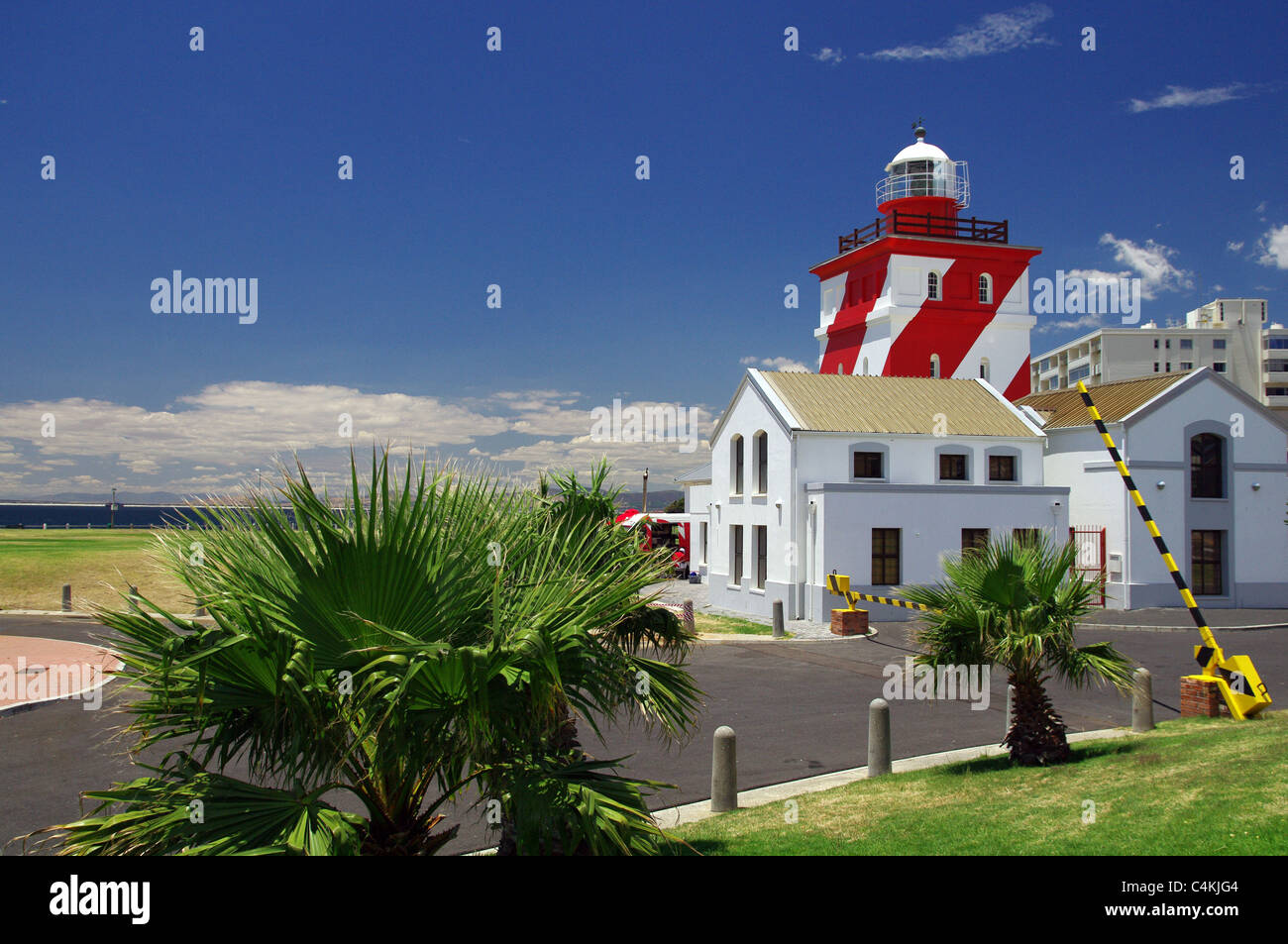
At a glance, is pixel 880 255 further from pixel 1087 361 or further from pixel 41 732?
pixel 1087 361

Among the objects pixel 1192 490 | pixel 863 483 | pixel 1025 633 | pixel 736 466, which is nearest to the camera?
pixel 1025 633

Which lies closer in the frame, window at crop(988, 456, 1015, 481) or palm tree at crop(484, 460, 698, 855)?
palm tree at crop(484, 460, 698, 855)

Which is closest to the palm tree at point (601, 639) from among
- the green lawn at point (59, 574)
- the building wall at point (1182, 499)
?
the green lawn at point (59, 574)

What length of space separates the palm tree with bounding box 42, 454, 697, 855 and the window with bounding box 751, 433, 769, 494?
2620cm

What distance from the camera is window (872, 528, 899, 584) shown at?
28.0 metres

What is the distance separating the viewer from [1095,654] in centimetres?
1016

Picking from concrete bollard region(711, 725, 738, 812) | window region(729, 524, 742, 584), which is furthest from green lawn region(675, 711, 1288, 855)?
window region(729, 524, 742, 584)

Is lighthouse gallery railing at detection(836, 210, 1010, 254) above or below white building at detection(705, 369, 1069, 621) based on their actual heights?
above

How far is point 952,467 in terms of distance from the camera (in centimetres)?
3014

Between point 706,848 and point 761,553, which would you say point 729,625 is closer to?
point 761,553

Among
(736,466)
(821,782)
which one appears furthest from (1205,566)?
(821,782)

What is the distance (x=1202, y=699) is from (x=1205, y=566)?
2059 centimetres

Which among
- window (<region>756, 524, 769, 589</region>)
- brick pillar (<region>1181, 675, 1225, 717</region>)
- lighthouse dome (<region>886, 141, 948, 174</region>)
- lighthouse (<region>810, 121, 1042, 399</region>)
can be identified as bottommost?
brick pillar (<region>1181, 675, 1225, 717</region>)

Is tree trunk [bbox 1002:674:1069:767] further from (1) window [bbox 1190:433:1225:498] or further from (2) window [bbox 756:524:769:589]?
(1) window [bbox 1190:433:1225:498]
